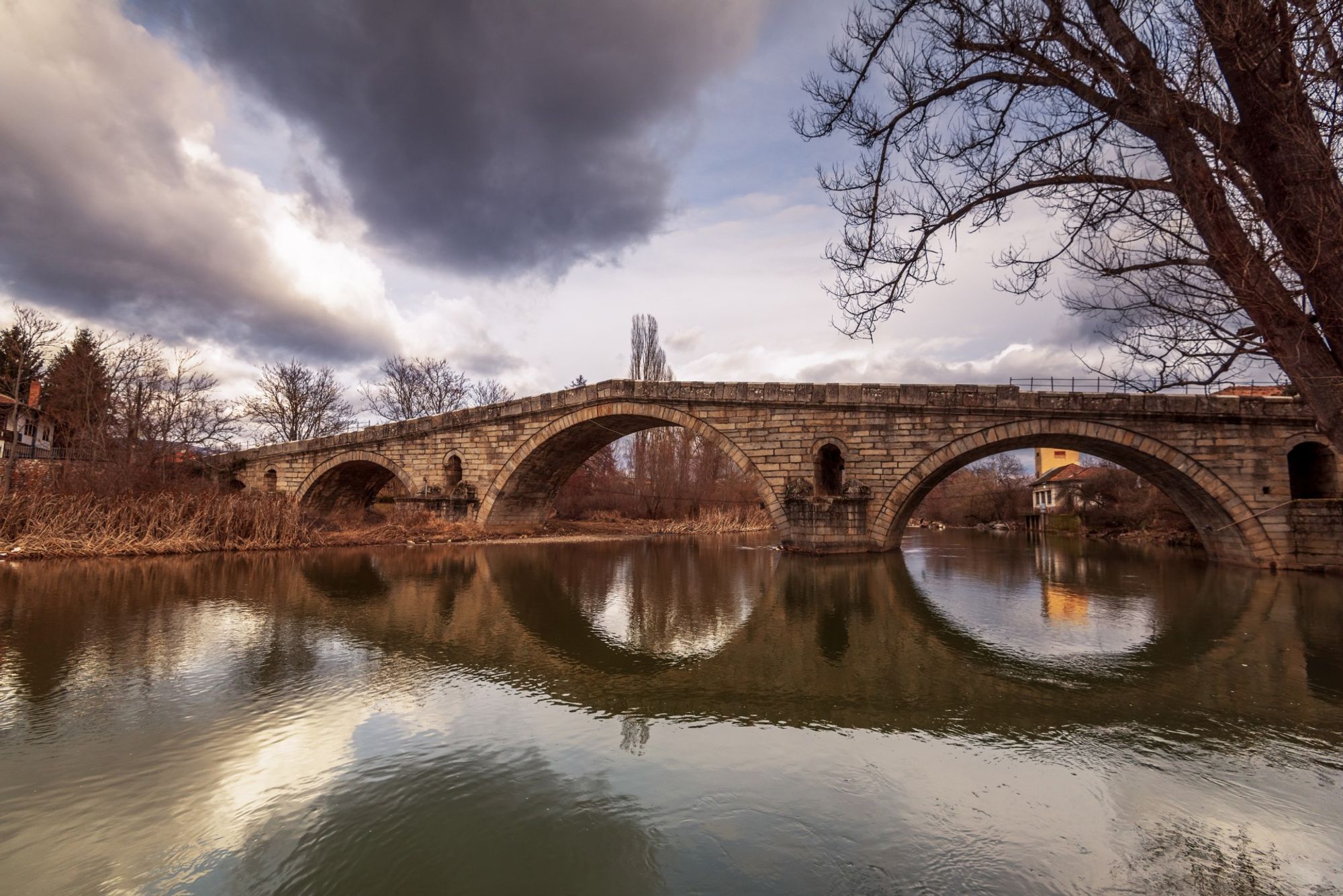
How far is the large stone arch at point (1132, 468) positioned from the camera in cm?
1313

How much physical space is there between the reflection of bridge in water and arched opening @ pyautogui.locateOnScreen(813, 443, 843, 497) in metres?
3.84

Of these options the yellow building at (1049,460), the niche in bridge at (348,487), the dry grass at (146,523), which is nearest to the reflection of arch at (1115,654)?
the dry grass at (146,523)

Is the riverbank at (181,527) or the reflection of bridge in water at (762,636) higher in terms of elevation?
the riverbank at (181,527)

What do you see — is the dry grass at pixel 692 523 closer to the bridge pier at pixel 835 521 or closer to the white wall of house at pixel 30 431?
the bridge pier at pixel 835 521

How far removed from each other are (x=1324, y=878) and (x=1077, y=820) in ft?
2.51

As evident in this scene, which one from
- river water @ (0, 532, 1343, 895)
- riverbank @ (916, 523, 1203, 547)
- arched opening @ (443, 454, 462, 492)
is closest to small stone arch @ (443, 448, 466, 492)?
arched opening @ (443, 454, 462, 492)

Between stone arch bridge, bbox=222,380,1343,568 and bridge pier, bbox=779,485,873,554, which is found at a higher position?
stone arch bridge, bbox=222,380,1343,568

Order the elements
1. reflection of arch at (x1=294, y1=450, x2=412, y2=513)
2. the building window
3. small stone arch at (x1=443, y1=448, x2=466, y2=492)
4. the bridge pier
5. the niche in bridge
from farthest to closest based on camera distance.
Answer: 1. the niche in bridge
2. reflection of arch at (x1=294, y1=450, x2=412, y2=513)
3. small stone arch at (x1=443, y1=448, x2=466, y2=492)
4. the building window
5. the bridge pier

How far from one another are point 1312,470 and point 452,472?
72.5 ft

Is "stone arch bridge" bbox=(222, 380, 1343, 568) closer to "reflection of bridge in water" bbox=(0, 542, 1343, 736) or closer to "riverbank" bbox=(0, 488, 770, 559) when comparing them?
"riverbank" bbox=(0, 488, 770, 559)

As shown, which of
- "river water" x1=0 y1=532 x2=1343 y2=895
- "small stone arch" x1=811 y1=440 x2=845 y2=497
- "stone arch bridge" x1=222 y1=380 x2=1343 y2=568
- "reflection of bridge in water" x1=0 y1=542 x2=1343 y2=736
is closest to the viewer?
"river water" x1=0 y1=532 x2=1343 y2=895

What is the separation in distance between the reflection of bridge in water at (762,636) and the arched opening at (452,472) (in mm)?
8443

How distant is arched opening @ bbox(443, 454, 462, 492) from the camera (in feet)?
67.4

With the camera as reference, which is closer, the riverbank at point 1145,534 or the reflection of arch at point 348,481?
the riverbank at point 1145,534
